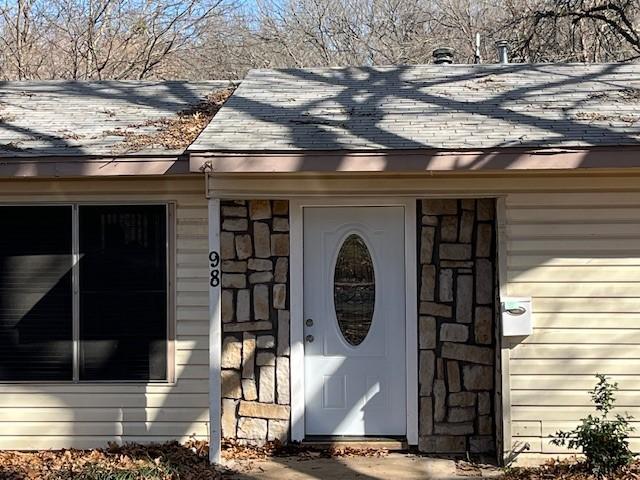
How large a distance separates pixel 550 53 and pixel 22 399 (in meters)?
13.5

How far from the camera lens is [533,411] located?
6.42 metres

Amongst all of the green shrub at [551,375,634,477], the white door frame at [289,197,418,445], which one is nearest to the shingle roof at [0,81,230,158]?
the white door frame at [289,197,418,445]

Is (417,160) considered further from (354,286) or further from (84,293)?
(84,293)

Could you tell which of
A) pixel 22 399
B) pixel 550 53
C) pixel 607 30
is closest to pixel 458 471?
pixel 22 399

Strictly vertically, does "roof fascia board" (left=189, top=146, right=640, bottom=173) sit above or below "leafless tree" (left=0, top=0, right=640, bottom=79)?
below

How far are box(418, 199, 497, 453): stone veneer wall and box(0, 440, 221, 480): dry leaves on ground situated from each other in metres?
1.91

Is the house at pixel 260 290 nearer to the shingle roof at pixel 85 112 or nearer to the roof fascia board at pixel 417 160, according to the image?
the shingle roof at pixel 85 112

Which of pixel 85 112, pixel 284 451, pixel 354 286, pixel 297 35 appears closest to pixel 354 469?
pixel 284 451

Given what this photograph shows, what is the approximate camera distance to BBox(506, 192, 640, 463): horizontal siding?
21.1ft

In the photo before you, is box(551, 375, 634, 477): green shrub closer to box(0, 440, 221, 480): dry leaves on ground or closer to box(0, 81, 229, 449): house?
box(0, 440, 221, 480): dry leaves on ground

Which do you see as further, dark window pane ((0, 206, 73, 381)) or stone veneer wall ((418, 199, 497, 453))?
dark window pane ((0, 206, 73, 381))

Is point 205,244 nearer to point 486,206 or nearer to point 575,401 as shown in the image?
point 486,206

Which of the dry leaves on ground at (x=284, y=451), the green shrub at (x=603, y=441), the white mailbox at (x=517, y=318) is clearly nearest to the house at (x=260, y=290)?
the dry leaves on ground at (x=284, y=451)

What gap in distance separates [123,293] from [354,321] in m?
2.01
